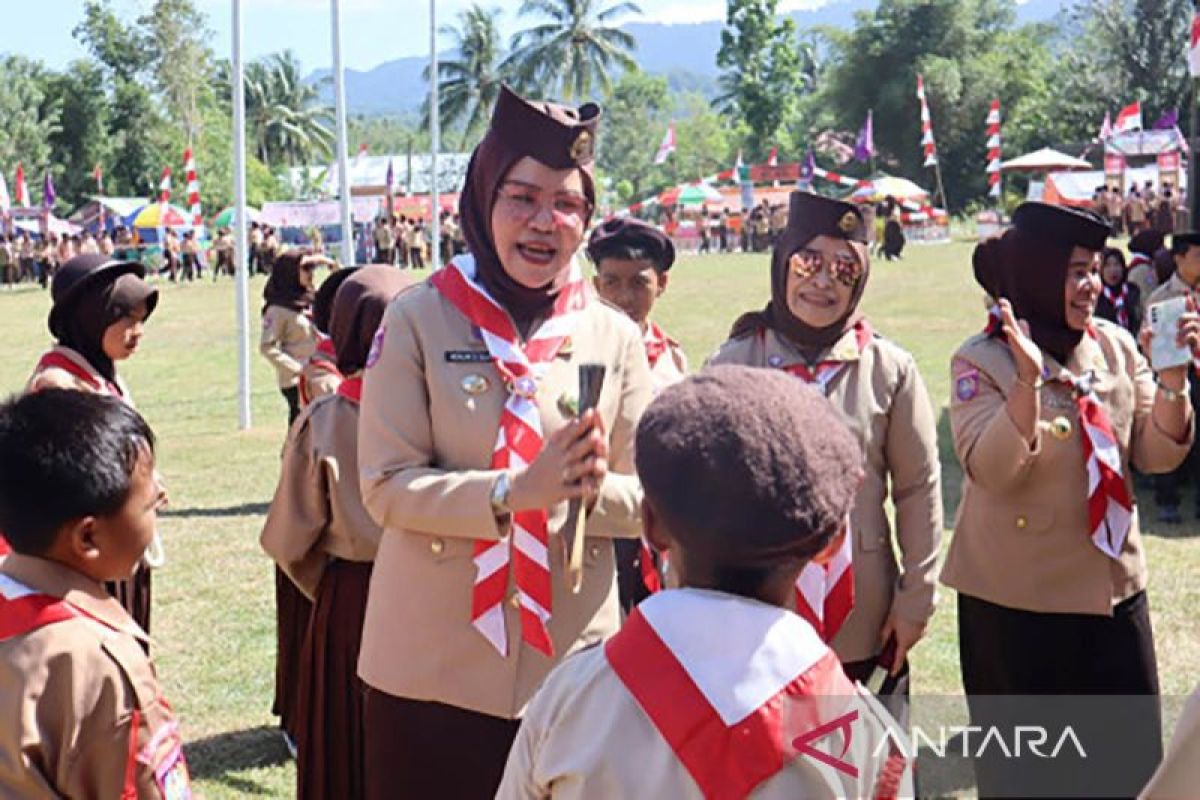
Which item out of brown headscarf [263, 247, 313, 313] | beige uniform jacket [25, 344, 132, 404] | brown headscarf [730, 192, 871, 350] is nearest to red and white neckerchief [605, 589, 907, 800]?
brown headscarf [730, 192, 871, 350]

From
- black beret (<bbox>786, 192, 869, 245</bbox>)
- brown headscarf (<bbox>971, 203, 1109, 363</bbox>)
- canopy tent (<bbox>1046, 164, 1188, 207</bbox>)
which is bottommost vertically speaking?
brown headscarf (<bbox>971, 203, 1109, 363</bbox>)

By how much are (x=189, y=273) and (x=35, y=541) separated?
44239 mm

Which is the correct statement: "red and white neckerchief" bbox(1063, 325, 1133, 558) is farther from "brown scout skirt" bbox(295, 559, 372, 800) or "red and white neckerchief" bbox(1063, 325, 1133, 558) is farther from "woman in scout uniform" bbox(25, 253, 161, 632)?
"woman in scout uniform" bbox(25, 253, 161, 632)

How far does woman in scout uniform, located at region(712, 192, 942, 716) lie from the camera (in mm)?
4090

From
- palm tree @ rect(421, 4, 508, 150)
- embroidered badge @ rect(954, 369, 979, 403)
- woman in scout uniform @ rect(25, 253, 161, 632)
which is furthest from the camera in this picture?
palm tree @ rect(421, 4, 508, 150)

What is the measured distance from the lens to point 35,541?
8.81 feet

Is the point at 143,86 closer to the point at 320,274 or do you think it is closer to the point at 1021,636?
the point at 320,274

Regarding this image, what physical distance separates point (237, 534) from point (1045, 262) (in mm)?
7384

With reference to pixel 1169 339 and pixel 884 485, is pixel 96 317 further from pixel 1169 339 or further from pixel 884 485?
pixel 1169 339

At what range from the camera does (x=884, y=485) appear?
4.16m

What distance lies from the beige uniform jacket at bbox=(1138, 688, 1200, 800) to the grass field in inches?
174

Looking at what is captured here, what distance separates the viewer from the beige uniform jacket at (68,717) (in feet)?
8.18

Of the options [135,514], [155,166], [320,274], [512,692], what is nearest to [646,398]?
[512,692]

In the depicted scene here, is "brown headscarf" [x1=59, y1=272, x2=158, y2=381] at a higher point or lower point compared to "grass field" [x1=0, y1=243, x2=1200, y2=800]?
higher
